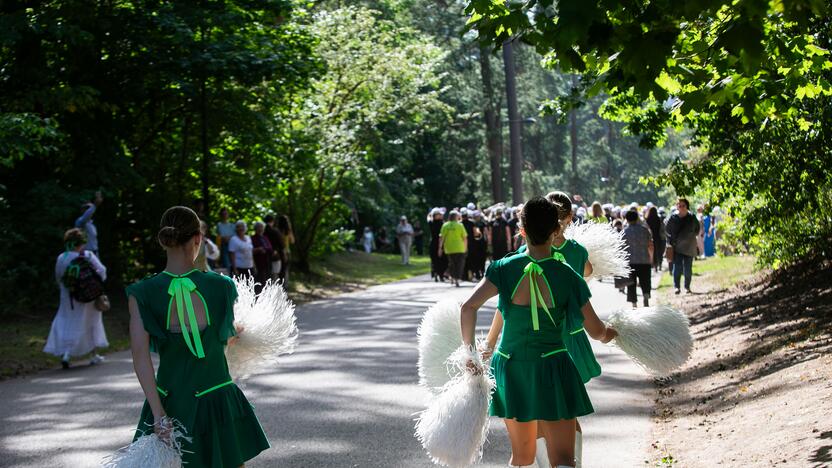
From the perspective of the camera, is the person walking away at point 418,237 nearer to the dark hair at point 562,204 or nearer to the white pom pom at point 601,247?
the white pom pom at point 601,247

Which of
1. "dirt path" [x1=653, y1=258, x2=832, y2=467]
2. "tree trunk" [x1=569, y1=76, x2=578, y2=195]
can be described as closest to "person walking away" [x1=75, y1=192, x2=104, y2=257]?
"dirt path" [x1=653, y1=258, x2=832, y2=467]

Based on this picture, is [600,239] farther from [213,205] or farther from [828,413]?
[213,205]

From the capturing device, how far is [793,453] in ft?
20.6

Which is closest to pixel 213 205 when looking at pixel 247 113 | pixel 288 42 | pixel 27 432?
pixel 247 113

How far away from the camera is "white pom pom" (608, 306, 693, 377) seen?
586cm

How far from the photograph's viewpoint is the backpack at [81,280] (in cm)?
1277

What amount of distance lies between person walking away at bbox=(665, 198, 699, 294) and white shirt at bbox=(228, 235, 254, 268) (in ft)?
25.5

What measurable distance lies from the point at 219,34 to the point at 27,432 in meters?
12.6

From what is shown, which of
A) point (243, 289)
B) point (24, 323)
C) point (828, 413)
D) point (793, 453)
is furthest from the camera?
point (24, 323)

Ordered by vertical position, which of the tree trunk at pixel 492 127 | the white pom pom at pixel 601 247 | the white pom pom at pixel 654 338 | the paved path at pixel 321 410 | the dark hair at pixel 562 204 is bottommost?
the paved path at pixel 321 410

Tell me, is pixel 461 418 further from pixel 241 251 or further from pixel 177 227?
pixel 241 251

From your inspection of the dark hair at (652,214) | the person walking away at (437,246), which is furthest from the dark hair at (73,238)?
the person walking away at (437,246)

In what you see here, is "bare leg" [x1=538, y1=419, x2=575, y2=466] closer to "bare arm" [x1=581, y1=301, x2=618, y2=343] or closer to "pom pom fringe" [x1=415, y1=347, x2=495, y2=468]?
"pom pom fringe" [x1=415, y1=347, x2=495, y2=468]

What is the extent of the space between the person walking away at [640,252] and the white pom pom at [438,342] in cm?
1159
